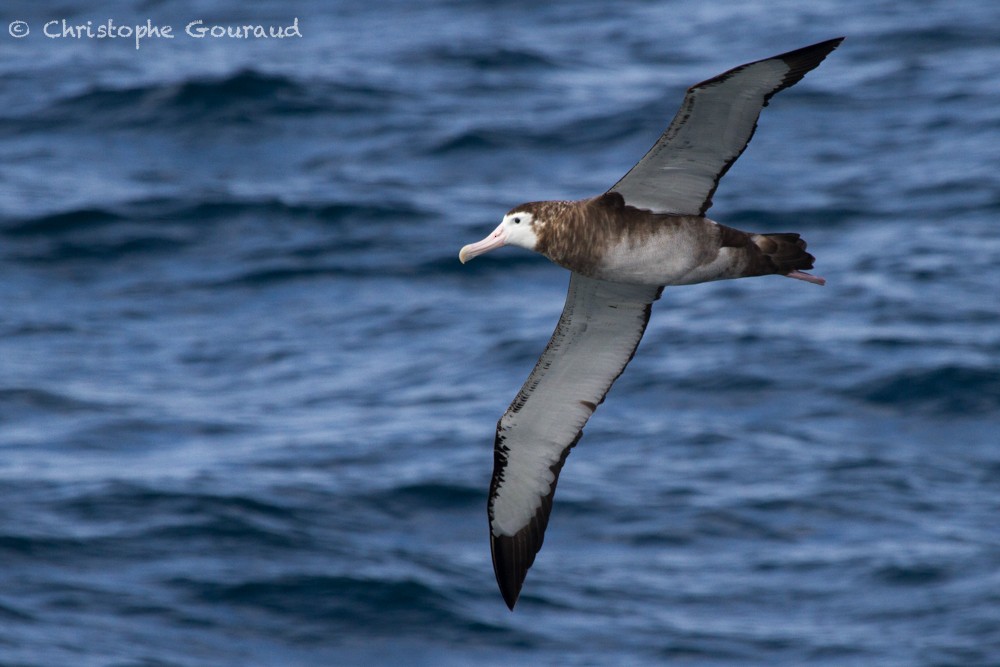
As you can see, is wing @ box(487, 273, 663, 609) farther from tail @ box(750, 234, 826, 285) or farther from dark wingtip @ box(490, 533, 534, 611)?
tail @ box(750, 234, 826, 285)

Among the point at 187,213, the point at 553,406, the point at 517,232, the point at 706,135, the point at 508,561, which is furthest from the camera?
the point at 187,213

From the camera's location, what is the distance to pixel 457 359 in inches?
922

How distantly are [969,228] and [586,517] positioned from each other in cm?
1009

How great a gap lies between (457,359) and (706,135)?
13.1m

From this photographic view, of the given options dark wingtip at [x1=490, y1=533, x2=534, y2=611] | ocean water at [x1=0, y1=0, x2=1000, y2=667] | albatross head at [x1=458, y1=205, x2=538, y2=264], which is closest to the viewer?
albatross head at [x1=458, y1=205, x2=538, y2=264]

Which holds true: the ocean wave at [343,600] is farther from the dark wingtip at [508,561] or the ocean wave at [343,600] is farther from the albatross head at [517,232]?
the albatross head at [517,232]

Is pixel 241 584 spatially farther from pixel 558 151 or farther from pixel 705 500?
pixel 558 151

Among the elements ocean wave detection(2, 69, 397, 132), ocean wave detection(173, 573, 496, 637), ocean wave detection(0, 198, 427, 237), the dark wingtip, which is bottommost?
ocean wave detection(173, 573, 496, 637)

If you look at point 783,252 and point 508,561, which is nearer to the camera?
point 783,252

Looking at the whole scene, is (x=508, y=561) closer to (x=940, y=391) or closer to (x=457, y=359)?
(x=457, y=359)

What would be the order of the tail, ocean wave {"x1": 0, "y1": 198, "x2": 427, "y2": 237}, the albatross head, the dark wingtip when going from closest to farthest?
the albatross head → the tail → the dark wingtip → ocean wave {"x1": 0, "y1": 198, "x2": 427, "y2": 237}

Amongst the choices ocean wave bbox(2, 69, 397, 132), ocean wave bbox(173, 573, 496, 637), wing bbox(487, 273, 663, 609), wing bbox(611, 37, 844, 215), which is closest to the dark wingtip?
wing bbox(487, 273, 663, 609)

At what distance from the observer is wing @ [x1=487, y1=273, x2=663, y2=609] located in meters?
11.9

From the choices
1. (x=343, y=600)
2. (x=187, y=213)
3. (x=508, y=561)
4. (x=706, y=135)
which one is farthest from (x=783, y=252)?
(x=187, y=213)
